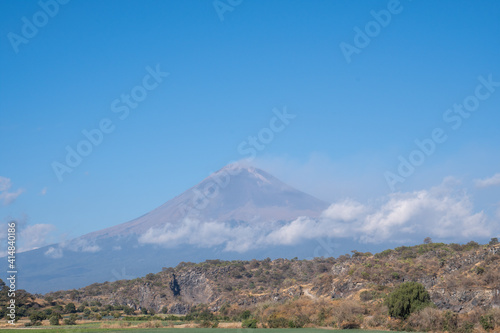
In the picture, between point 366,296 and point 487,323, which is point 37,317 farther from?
point 487,323

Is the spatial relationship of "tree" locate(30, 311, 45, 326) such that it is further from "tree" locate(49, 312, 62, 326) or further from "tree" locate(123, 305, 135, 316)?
"tree" locate(123, 305, 135, 316)

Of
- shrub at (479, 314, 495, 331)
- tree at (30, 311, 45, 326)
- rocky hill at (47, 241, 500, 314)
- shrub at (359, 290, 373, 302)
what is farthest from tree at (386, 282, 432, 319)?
tree at (30, 311, 45, 326)

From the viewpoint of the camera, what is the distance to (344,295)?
252ft

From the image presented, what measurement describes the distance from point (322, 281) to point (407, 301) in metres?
28.7

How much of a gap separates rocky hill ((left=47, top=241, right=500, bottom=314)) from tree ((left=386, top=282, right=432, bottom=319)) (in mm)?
3534

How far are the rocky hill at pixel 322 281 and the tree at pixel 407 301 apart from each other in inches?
139

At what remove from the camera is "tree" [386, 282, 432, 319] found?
2270 inches

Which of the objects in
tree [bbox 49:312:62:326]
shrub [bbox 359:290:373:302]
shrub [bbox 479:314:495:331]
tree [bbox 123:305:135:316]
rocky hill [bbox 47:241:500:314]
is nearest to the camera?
shrub [bbox 479:314:495:331]

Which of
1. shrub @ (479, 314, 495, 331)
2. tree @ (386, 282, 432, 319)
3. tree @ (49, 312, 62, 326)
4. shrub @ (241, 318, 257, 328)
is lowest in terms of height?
shrub @ (479, 314, 495, 331)

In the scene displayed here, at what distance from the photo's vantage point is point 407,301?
190 feet

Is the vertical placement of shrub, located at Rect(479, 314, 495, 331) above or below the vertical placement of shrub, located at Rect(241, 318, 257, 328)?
below

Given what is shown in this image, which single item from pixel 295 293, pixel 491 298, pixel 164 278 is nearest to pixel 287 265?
pixel 164 278

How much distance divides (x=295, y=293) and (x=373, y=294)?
17.6 m

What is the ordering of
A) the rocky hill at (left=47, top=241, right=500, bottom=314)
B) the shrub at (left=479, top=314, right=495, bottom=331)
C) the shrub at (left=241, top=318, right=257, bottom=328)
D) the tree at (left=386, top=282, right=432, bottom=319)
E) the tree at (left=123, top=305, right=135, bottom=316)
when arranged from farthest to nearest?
1. the tree at (left=123, top=305, right=135, bottom=316)
2. the shrub at (left=241, top=318, right=257, bottom=328)
3. the rocky hill at (left=47, top=241, right=500, bottom=314)
4. the tree at (left=386, top=282, right=432, bottom=319)
5. the shrub at (left=479, top=314, right=495, bottom=331)
